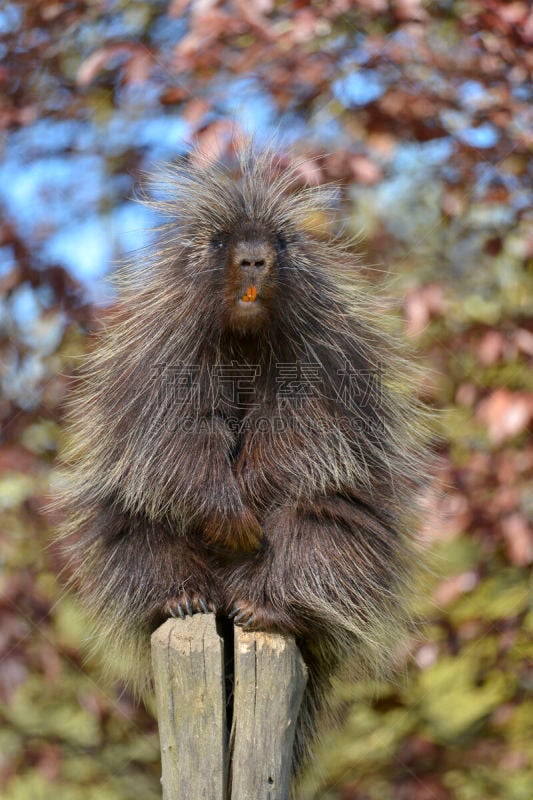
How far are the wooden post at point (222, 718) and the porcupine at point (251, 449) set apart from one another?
4.7 inches

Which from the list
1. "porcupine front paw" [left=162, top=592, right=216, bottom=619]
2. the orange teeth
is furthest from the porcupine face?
"porcupine front paw" [left=162, top=592, right=216, bottom=619]

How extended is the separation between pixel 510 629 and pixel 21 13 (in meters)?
3.63

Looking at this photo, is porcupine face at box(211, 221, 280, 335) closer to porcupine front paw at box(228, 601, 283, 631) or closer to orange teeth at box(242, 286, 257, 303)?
orange teeth at box(242, 286, 257, 303)

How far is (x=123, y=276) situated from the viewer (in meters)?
3.19

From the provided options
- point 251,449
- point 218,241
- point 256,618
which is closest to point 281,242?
point 218,241

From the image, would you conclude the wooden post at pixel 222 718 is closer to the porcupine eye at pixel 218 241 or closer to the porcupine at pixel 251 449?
the porcupine at pixel 251 449

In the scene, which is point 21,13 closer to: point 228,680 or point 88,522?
point 88,522

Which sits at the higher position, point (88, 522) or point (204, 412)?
point (204, 412)

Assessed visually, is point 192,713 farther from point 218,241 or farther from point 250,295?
point 218,241

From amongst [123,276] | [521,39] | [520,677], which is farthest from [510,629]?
[521,39]

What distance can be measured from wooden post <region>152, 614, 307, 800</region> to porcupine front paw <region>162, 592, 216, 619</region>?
0.29 ft

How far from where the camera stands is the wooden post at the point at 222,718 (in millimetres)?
2416

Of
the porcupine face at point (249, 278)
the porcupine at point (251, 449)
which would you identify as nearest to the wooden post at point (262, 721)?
the porcupine at point (251, 449)

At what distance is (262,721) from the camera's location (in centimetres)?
243
